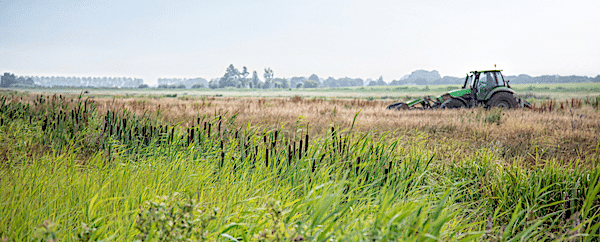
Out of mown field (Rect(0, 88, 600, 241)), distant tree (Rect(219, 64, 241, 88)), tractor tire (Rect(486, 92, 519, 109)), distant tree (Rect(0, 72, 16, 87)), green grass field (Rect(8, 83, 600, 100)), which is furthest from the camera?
distant tree (Rect(219, 64, 241, 88))

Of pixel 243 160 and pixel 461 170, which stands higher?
pixel 243 160

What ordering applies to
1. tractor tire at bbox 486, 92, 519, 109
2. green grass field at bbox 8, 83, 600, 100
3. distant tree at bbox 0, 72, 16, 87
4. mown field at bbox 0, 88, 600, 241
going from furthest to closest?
distant tree at bbox 0, 72, 16, 87, green grass field at bbox 8, 83, 600, 100, tractor tire at bbox 486, 92, 519, 109, mown field at bbox 0, 88, 600, 241

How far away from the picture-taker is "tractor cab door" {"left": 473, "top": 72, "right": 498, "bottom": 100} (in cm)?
1485

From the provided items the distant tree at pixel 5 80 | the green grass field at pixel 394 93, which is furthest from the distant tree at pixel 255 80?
the distant tree at pixel 5 80

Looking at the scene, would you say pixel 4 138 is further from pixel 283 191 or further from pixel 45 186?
pixel 283 191

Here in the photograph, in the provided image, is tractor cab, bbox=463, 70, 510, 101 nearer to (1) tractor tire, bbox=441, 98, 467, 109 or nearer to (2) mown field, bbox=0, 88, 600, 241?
(1) tractor tire, bbox=441, 98, 467, 109

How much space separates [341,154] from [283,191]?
1154 mm

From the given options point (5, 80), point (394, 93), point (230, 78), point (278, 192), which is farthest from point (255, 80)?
point (278, 192)

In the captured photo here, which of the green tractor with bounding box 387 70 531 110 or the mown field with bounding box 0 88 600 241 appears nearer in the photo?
the mown field with bounding box 0 88 600 241

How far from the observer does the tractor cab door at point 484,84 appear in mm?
14852

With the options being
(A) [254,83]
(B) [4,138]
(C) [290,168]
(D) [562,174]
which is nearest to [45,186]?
A: (C) [290,168]

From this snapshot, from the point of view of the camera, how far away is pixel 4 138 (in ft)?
15.4

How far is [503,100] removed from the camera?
14.5 meters

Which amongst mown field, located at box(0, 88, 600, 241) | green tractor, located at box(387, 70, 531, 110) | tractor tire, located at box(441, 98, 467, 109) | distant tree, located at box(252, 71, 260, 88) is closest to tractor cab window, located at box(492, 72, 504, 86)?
green tractor, located at box(387, 70, 531, 110)
